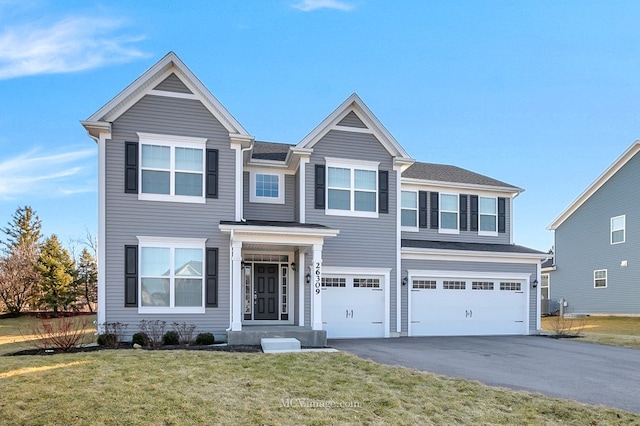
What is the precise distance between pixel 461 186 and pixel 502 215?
8.23 feet

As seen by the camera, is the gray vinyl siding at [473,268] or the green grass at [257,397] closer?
the green grass at [257,397]

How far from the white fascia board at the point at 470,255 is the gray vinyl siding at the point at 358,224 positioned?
0.77 m

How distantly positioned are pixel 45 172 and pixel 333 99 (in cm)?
2108

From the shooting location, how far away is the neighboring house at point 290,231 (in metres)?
13.4

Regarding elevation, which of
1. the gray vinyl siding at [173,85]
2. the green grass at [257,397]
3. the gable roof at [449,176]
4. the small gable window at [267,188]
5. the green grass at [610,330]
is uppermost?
the gray vinyl siding at [173,85]

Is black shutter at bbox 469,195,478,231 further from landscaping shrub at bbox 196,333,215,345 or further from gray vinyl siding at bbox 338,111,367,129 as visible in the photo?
landscaping shrub at bbox 196,333,215,345

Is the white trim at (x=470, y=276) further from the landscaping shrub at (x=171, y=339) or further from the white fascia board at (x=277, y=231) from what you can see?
the landscaping shrub at (x=171, y=339)

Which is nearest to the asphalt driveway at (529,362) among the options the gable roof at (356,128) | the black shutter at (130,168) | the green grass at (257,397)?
the green grass at (257,397)

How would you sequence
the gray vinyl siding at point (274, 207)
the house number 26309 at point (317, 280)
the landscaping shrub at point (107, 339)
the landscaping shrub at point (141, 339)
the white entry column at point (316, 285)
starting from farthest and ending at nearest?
the gray vinyl siding at point (274, 207) → the house number 26309 at point (317, 280) → the white entry column at point (316, 285) → the landscaping shrub at point (141, 339) → the landscaping shrub at point (107, 339)

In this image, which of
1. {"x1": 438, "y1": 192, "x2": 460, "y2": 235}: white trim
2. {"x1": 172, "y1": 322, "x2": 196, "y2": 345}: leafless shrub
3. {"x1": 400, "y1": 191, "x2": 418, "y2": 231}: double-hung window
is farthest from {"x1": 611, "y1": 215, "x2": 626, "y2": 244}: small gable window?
{"x1": 172, "y1": 322, "x2": 196, "y2": 345}: leafless shrub

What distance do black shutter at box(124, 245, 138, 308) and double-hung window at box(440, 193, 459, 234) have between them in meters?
12.0

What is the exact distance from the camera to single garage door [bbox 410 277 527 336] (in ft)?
55.4

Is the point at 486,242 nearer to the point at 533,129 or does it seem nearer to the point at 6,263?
the point at 533,129

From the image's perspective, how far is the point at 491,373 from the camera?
9.25 m
